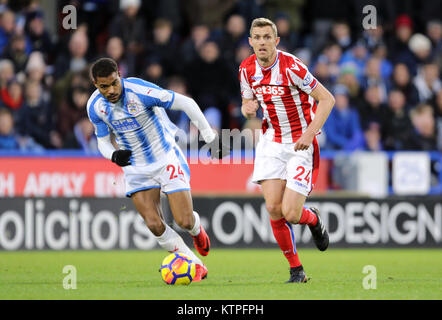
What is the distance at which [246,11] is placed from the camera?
1584cm

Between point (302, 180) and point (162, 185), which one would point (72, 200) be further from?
point (302, 180)

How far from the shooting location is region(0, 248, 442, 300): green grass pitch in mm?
7453

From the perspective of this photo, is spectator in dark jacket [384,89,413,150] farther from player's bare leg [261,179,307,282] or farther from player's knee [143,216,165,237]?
player's knee [143,216,165,237]

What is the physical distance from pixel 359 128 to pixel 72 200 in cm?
461

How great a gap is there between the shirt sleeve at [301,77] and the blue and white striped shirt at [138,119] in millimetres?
1100

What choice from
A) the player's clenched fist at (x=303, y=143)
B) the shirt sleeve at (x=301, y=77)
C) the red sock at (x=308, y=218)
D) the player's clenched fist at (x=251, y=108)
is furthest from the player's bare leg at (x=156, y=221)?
the shirt sleeve at (x=301, y=77)

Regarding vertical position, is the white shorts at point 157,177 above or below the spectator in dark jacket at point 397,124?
below

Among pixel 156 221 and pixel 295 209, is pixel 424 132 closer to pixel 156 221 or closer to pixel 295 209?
pixel 295 209

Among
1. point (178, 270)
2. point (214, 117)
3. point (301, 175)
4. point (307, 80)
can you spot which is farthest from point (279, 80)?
point (214, 117)

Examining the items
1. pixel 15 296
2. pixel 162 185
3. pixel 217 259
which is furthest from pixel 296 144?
pixel 217 259

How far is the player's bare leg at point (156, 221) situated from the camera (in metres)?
8.67

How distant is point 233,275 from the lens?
9.36 metres

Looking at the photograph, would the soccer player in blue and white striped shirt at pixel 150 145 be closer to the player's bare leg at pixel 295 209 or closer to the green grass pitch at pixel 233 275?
the green grass pitch at pixel 233 275
